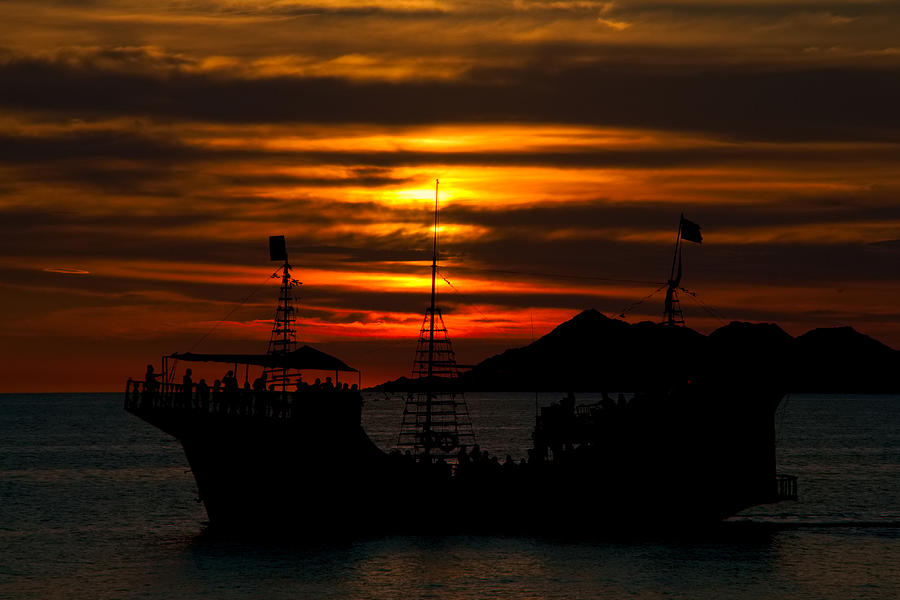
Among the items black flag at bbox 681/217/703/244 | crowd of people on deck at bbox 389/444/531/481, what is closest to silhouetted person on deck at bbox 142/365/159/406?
crowd of people on deck at bbox 389/444/531/481

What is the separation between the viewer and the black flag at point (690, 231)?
53.6 m

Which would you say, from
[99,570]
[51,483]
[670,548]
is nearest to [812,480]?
[670,548]

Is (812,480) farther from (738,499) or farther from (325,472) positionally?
(325,472)

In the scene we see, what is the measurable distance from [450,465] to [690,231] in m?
14.6

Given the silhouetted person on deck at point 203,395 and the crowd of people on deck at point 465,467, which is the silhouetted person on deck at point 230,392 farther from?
the crowd of people on deck at point 465,467

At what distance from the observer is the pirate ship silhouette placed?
52.3 meters

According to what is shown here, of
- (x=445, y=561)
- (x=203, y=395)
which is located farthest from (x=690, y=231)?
(x=203, y=395)

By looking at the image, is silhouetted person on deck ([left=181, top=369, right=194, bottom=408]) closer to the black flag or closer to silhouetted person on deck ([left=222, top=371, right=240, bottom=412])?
silhouetted person on deck ([left=222, top=371, right=240, bottom=412])

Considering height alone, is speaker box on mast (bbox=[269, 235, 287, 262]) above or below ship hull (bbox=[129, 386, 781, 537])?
above

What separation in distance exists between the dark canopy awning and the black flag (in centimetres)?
1560

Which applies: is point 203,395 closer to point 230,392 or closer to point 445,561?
point 230,392

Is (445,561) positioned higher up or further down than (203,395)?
further down

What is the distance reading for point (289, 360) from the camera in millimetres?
53906

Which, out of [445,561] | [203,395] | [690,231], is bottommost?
[445,561]
